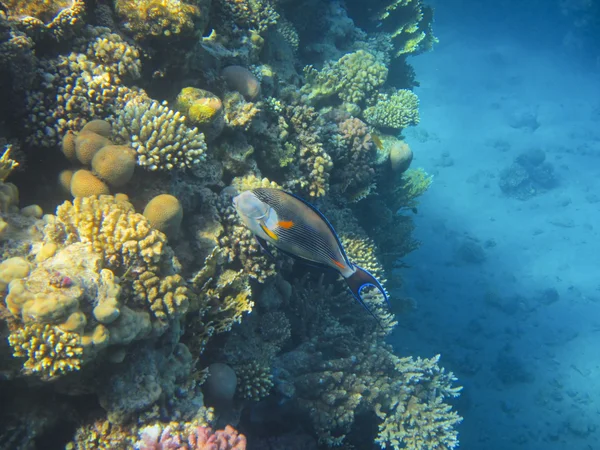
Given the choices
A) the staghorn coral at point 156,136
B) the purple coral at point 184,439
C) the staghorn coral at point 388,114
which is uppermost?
the staghorn coral at point 156,136

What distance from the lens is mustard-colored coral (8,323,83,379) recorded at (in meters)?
2.18

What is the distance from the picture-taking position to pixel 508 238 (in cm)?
1967

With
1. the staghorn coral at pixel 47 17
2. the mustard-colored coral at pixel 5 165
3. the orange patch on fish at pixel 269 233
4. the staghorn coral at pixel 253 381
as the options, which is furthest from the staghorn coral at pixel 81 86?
the staghorn coral at pixel 253 381

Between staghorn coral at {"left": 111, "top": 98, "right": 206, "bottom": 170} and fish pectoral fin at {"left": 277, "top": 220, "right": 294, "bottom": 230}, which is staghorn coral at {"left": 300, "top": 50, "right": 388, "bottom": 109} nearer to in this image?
staghorn coral at {"left": 111, "top": 98, "right": 206, "bottom": 170}

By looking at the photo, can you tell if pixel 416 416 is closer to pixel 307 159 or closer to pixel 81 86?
pixel 307 159

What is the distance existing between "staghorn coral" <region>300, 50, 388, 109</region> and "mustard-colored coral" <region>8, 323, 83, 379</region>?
7084 mm

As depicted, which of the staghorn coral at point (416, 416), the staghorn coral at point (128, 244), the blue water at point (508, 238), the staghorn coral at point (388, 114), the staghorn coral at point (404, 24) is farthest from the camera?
the blue water at point (508, 238)

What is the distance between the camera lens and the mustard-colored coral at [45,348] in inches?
85.9

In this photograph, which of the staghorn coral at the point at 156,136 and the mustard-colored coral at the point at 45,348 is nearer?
the mustard-colored coral at the point at 45,348

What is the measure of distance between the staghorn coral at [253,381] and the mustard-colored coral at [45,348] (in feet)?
6.98

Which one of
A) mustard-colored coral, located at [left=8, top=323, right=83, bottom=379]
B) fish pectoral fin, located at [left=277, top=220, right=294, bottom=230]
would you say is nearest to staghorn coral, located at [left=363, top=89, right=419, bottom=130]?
fish pectoral fin, located at [left=277, top=220, right=294, bottom=230]

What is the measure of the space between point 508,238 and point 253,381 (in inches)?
785

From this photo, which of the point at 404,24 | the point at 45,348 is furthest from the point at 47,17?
the point at 404,24

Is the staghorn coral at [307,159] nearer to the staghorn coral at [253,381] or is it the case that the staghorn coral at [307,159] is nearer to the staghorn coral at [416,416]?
the staghorn coral at [253,381]
